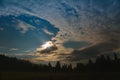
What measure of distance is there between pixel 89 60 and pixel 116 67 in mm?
43042

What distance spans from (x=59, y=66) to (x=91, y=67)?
59.7 metres

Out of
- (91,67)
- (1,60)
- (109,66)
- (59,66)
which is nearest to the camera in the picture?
(109,66)

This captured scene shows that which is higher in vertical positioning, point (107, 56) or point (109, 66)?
point (107, 56)

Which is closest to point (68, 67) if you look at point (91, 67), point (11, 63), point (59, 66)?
point (59, 66)

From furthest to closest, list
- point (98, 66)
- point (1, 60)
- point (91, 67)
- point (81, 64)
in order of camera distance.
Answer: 1. point (81, 64)
2. point (1, 60)
3. point (91, 67)
4. point (98, 66)

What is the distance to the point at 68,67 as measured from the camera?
187250 millimetres

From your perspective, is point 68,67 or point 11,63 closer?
point 11,63

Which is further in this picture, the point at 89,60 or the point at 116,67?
the point at 89,60

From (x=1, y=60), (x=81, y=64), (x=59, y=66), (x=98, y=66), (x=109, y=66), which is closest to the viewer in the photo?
(x=109, y=66)

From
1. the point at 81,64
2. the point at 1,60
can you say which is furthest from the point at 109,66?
the point at 1,60

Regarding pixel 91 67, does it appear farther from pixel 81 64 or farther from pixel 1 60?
pixel 1 60

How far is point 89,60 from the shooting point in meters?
149

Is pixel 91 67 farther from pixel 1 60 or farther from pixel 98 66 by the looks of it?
pixel 1 60

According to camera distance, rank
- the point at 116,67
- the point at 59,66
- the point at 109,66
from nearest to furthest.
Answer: the point at 116,67 → the point at 109,66 → the point at 59,66
